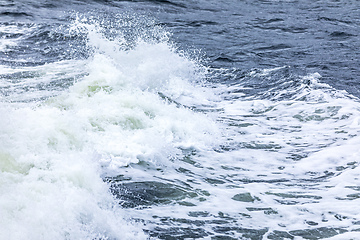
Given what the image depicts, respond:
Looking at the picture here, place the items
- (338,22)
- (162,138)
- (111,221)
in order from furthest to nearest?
1. (338,22)
2. (162,138)
3. (111,221)

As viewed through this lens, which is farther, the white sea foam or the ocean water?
the ocean water

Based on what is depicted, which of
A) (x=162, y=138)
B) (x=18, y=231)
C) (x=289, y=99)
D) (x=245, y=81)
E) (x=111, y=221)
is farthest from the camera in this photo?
(x=245, y=81)

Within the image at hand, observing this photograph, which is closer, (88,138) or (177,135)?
(88,138)

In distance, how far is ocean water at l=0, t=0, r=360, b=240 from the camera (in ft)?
16.0

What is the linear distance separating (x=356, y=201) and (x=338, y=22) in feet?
37.1

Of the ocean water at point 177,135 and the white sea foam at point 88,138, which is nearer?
the white sea foam at point 88,138

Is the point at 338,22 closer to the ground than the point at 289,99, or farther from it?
farther from it

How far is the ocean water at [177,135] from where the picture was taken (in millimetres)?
4891

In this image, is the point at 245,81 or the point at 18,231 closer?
the point at 18,231

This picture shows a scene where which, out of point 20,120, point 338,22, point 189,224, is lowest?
point 189,224

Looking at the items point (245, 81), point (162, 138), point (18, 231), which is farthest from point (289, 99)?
point (18, 231)

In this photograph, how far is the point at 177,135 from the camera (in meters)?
7.11

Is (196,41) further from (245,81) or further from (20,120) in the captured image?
(20,120)

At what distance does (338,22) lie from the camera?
15.7 meters
